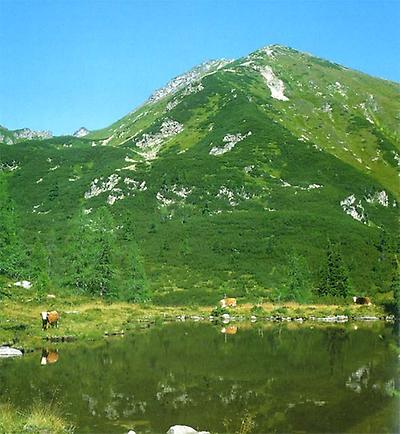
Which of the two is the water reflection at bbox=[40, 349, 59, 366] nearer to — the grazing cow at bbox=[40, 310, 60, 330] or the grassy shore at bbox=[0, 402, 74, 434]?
the grazing cow at bbox=[40, 310, 60, 330]

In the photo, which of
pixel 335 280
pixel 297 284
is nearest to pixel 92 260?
pixel 297 284

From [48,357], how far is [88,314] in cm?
1745

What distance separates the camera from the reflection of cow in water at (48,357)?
27994mm

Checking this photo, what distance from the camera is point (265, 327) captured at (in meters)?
50.2

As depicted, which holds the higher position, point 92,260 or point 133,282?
point 92,260

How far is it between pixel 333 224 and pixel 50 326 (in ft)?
345

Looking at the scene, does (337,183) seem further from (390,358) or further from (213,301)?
(390,358)

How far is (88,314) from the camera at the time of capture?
47.1 metres

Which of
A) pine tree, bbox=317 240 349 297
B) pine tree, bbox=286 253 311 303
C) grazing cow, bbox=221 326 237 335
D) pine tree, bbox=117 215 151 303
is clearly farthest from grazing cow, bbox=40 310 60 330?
pine tree, bbox=317 240 349 297

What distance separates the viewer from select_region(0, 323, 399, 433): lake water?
57.2 feet

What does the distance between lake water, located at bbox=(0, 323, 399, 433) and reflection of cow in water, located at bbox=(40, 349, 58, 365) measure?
0.61ft

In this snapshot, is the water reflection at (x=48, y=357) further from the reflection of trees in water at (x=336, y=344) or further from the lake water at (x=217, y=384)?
the reflection of trees in water at (x=336, y=344)

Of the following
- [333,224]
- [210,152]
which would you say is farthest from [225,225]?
[210,152]

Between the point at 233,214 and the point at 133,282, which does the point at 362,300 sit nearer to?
the point at 133,282
